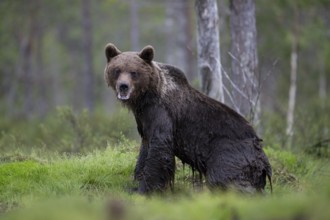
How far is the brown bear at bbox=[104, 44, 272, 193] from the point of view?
23.4 feet

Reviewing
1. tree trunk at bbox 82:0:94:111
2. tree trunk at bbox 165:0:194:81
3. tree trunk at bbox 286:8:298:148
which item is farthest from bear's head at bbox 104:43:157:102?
tree trunk at bbox 82:0:94:111

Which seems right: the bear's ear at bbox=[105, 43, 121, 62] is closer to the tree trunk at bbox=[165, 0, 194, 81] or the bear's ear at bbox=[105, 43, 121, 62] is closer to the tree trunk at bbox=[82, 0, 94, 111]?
the tree trunk at bbox=[165, 0, 194, 81]

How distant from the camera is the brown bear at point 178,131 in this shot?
7125 mm

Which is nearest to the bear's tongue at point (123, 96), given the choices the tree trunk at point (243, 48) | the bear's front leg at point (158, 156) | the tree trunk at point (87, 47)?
the bear's front leg at point (158, 156)

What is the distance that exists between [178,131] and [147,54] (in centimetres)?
111

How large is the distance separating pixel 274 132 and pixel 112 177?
690 centimetres

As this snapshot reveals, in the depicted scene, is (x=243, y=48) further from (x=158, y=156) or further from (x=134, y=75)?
(x=158, y=156)

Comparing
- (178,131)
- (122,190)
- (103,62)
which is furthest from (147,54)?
(103,62)

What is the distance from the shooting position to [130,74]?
23.5 feet

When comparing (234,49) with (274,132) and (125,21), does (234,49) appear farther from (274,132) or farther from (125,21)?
(125,21)

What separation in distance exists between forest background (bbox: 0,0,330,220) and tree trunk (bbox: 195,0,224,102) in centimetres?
29

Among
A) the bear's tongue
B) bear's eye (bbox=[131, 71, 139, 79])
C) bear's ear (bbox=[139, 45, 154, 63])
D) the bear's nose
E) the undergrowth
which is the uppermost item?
bear's ear (bbox=[139, 45, 154, 63])

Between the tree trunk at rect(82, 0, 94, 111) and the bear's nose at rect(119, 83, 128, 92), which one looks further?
the tree trunk at rect(82, 0, 94, 111)

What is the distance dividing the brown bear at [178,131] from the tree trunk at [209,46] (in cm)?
233
